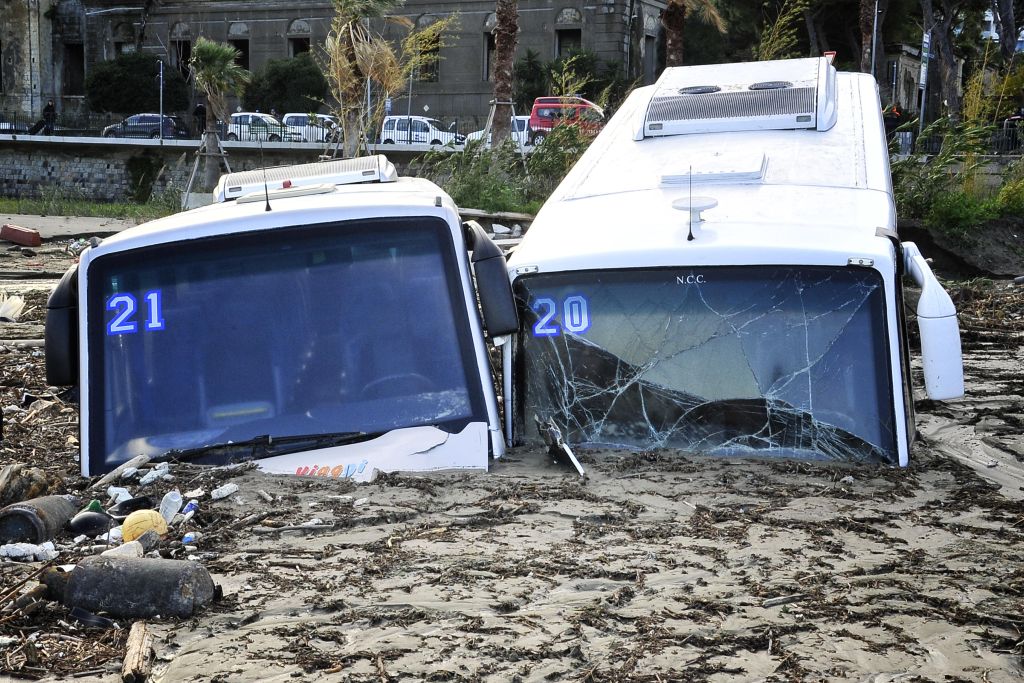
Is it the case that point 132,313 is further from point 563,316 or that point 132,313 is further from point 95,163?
point 95,163

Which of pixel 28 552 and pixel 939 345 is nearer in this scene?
pixel 28 552

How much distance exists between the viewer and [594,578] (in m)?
5.04

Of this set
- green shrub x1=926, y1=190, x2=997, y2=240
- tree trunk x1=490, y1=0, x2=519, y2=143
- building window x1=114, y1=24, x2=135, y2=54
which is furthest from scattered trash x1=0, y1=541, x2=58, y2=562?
building window x1=114, y1=24, x2=135, y2=54

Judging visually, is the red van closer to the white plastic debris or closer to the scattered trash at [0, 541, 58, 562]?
the white plastic debris

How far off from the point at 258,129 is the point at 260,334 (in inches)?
1703

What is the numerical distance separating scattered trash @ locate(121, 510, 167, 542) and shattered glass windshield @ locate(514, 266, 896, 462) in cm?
233

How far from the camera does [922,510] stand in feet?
20.2

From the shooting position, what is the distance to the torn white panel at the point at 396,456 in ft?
21.0

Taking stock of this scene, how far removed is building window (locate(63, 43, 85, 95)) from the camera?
70.2m

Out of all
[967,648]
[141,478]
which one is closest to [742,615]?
[967,648]

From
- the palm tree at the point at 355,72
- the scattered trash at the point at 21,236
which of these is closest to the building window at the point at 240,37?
the palm tree at the point at 355,72

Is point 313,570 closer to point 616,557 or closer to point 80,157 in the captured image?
point 616,557

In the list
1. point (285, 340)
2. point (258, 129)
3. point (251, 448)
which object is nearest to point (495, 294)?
point (285, 340)

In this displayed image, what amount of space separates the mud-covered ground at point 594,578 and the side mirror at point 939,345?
49 cm
